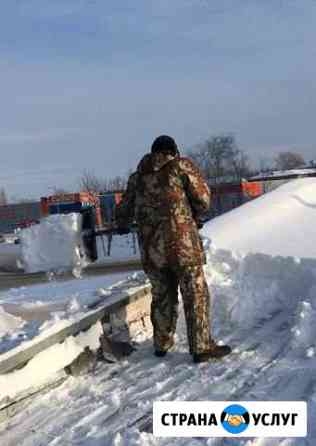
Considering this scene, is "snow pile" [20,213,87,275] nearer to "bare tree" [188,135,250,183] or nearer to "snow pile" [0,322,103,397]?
"snow pile" [0,322,103,397]

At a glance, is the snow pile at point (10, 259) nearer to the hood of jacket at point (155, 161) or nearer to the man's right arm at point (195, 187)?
the hood of jacket at point (155, 161)

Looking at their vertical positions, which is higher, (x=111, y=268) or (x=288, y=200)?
(x=288, y=200)

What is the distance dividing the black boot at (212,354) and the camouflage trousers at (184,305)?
1.3 inches

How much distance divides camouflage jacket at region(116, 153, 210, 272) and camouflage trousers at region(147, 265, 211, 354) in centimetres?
10

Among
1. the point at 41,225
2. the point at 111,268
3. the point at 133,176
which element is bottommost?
the point at 111,268

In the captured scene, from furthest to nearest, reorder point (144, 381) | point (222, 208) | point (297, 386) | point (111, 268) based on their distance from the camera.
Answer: point (222, 208) < point (111, 268) < point (144, 381) < point (297, 386)

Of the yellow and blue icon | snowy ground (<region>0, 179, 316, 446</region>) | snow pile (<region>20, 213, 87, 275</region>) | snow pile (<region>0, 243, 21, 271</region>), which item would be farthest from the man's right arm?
snow pile (<region>0, 243, 21, 271</region>)

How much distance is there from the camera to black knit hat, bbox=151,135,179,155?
15.2ft

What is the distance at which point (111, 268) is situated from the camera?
12.3m

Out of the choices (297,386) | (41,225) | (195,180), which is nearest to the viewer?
(297,386)

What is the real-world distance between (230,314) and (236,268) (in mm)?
894

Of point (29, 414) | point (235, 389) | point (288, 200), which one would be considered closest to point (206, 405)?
point (235, 389)

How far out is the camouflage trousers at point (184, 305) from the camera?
4.54 meters

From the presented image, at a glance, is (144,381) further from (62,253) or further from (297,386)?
(62,253)
